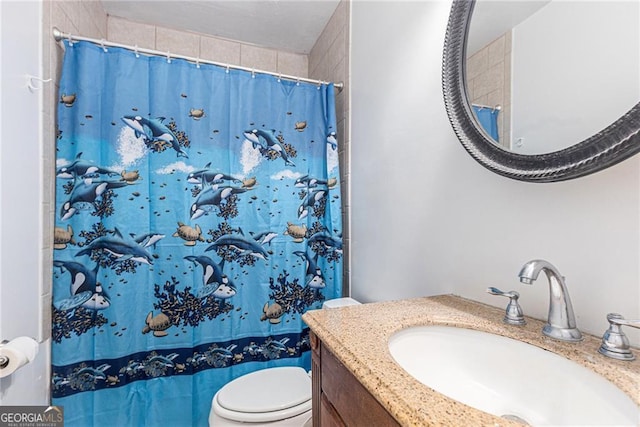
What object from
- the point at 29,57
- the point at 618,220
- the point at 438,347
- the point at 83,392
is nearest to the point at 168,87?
the point at 29,57

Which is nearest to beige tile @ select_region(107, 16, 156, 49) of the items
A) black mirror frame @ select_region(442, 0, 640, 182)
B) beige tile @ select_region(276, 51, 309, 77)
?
beige tile @ select_region(276, 51, 309, 77)

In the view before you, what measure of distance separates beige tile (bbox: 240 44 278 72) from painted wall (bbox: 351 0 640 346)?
2.84 ft

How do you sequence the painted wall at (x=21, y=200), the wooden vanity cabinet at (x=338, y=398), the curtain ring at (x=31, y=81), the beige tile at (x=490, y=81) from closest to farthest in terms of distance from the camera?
the wooden vanity cabinet at (x=338, y=398) → the beige tile at (x=490, y=81) → the painted wall at (x=21, y=200) → the curtain ring at (x=31, y=81)

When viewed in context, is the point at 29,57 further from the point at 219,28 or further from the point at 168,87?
the point at 219,28

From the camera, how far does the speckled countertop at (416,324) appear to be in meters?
0.39

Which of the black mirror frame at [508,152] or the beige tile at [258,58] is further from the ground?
the beige tile at [258,58]

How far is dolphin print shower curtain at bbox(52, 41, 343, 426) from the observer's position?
51.1 inches

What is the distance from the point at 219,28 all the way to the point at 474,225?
212 centimetres

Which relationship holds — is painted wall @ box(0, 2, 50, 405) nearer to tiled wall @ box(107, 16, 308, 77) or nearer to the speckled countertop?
tiled wall @ box(107, 16, 308, 77)

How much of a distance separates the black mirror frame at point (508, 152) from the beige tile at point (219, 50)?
1782mm

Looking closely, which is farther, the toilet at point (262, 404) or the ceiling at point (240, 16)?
the ceiling at point (240, 16)

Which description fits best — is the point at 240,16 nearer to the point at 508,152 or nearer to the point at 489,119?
the point at 489,119

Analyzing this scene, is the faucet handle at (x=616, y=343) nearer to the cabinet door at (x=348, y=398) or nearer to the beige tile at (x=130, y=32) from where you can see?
the cabinet door at (x=348, y=398)

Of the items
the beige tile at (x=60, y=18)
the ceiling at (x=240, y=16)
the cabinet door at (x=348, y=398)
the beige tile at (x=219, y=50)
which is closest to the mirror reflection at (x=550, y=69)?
the cabinet door at (x=348, y=398)
